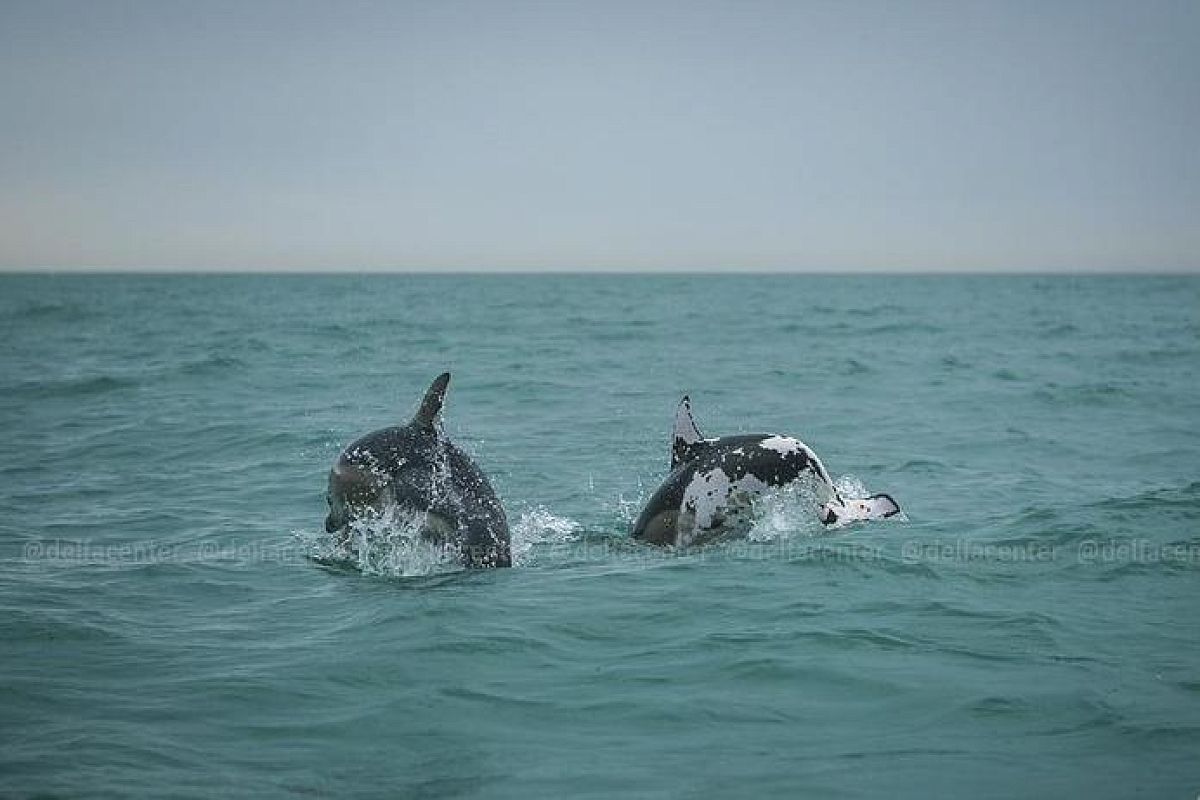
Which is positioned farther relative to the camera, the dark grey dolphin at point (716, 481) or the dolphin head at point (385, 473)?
the dark grey dolphin at point (716, 481)

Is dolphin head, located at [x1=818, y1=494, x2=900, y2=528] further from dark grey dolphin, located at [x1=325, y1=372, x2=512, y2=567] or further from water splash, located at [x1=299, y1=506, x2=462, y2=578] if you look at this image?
water splash, located at [x1=299, y1=506, x2=462, y2=578]

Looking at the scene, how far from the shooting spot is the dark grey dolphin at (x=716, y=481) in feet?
40.9

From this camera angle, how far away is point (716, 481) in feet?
41.1

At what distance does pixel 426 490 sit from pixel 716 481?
9.87 feet

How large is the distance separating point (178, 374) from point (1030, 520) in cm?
2481

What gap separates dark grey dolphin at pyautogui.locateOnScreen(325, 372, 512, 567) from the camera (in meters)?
11.5

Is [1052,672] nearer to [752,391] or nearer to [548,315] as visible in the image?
[752,391]

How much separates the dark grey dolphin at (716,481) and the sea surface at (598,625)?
28cm

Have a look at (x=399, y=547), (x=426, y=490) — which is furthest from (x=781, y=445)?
(x=399, y=547)

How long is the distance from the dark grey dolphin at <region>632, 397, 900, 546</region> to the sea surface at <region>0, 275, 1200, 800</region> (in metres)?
0.28
